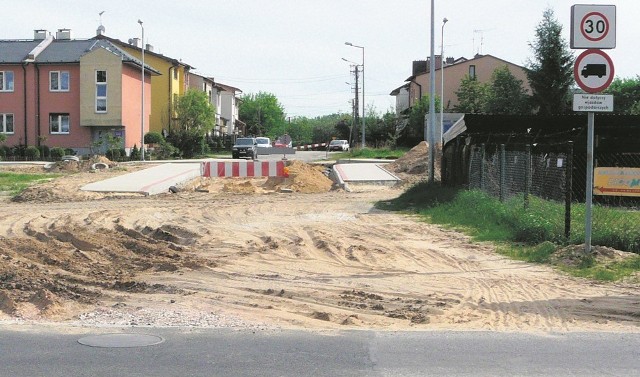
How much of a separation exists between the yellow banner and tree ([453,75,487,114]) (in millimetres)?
47674

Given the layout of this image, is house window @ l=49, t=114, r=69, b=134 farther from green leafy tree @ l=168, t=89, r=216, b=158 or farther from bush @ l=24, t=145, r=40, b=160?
green leafy tree @ l=168, t=89, r=216, b=158

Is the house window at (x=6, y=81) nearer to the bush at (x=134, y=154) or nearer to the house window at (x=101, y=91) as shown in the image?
the house window at (x=101, y=91)

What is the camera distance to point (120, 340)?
22.7ft

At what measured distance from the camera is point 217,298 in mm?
8945

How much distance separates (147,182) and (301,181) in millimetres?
6211

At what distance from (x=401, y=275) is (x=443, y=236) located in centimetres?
463

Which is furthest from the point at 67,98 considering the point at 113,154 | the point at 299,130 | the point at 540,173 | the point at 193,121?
the point at 299,130

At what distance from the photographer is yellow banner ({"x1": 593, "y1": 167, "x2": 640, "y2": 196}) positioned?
17.7m

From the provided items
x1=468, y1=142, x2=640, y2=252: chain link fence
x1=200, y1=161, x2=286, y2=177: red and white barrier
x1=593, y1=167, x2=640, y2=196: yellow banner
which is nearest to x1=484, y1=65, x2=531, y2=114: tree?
x1=200, y1=161, x2=286, y2=177: red and white barrier

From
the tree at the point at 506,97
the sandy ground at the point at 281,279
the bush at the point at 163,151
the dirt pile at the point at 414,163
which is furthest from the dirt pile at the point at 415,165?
the bush at the point at 163,151

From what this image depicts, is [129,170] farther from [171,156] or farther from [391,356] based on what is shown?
[391,356]

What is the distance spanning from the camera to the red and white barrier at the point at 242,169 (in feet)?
98.9

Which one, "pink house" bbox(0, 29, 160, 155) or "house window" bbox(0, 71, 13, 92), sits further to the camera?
"house window" bbox(0, 71, 13, 92)

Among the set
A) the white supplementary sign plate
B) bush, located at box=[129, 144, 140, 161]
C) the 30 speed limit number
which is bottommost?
bush, located at box=[129, 144, 140, 161]
